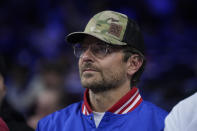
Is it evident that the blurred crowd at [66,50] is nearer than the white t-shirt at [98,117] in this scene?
No

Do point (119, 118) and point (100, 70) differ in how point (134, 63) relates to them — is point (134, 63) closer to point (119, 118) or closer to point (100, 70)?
point (100, 70)

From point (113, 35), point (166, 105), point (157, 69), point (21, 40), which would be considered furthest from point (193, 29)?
point (113, 35)

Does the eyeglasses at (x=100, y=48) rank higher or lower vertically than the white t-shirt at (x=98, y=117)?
higher

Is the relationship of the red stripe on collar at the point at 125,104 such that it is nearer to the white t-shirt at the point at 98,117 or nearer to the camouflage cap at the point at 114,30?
the white t-shirt at the point at 98,117

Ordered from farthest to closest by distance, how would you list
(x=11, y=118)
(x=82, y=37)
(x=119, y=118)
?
(x=11, y=118) → (x=82, y=37) → (x=119, y=118)

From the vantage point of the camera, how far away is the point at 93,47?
3355 millimetres

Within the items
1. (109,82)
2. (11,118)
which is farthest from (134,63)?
(11,118)

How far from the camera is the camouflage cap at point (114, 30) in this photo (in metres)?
3.35

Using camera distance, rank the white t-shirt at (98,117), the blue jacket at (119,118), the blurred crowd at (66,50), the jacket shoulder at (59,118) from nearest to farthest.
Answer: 1. the blue jacket at (119,118)
2. the white t-shirt at (98,117)
3. the jacket shoulder at (59,118)
4. the blurred crowd at (66,50)

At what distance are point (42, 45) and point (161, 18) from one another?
2.31 meters

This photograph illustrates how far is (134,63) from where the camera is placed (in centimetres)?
350

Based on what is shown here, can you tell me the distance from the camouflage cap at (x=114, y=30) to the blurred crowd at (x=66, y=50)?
203 cm

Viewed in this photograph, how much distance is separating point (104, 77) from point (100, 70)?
58 mm

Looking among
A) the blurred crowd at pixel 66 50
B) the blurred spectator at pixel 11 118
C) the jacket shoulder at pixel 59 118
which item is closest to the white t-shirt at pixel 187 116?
the jacket shoulder at pixel 59 118
